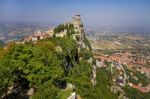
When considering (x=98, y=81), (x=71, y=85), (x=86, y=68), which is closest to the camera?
(x=71, y=85)

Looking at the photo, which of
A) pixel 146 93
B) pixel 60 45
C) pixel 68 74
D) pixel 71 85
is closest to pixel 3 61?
pixel 71 85

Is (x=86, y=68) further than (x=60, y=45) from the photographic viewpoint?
Yes

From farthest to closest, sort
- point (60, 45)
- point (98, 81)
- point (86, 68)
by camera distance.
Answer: point (98, 81), point (86, 68), point (60, 45)

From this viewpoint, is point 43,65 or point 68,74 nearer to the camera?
point 43,65

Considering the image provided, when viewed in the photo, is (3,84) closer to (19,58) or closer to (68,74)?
(19,58)

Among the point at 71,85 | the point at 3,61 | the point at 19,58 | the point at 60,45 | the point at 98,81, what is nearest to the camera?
the point at 3,61

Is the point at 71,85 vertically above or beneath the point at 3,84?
beneath

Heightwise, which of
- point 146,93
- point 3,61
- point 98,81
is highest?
point 3,61

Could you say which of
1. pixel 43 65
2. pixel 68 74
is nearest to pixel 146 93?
pixel 68 74

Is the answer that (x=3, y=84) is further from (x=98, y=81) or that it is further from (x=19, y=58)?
(x=98, y=81)
